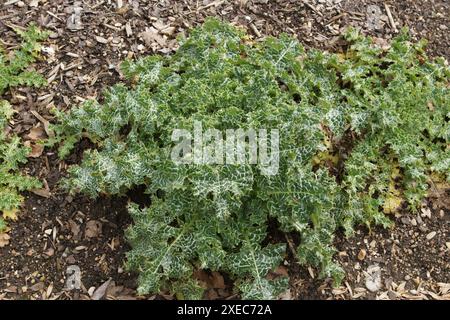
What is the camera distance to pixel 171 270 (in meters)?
3.38

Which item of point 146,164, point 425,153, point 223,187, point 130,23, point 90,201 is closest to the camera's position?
point 223,187

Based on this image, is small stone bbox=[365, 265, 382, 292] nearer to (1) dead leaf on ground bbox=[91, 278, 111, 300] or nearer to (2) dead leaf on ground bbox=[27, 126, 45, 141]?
(1) dead leaf on ground bbox=[91, 278, 111, 300]

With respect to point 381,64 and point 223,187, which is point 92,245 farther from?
point 381,64

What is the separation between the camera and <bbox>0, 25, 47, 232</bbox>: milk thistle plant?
376 centimetres

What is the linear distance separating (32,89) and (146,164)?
4.41 ft

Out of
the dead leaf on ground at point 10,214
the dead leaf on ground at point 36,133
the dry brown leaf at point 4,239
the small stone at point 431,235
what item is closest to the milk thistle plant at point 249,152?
the dead leaf on ground at point 36,133

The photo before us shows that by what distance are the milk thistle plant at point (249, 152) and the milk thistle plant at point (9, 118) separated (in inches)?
13.2

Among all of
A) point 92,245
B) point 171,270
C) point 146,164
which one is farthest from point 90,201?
point 171,270

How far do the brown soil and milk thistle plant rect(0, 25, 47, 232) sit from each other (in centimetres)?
9

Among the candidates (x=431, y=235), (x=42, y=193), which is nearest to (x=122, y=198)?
(x=42, y=193)

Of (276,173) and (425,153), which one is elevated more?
(276,173)

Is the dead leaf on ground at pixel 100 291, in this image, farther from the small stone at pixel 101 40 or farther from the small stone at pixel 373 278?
the small stone at pixel 101 40

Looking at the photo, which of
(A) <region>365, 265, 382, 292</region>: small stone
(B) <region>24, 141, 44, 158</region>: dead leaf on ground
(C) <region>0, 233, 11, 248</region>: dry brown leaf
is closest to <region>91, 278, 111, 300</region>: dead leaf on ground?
(C) <region>0, 233, 11, 248</region>: dry brown leaf

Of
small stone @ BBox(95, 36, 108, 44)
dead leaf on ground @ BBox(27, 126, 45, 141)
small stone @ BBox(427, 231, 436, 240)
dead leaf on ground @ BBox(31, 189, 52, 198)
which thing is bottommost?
dead leaf on ground @ BBox(31, 189, 52, 198)
